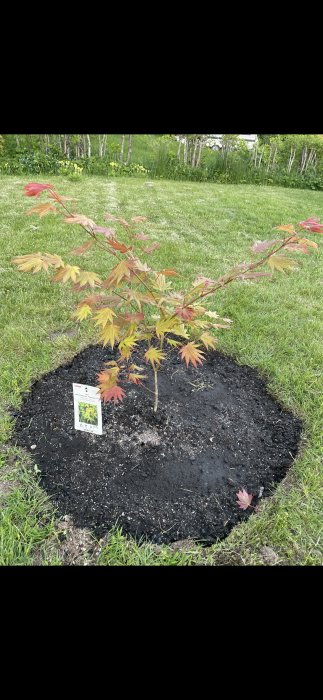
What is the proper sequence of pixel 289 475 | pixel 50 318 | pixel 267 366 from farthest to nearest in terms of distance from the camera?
1. pixel 50 318
2. pixel 267 366
3. pixel 289 475

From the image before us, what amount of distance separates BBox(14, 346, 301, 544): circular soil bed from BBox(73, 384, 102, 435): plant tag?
193mm

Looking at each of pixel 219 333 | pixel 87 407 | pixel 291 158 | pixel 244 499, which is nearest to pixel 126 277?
pixel 87 407

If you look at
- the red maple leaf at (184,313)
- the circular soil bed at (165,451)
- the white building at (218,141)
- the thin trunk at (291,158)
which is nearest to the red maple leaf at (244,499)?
the circular soil bed at (165,451)

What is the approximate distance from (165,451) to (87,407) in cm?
47

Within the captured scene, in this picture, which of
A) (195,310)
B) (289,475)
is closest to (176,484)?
(289,475)

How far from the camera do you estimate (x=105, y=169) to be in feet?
27.7

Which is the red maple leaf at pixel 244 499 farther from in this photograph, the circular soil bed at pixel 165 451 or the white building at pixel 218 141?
the white building at pixel 218 141

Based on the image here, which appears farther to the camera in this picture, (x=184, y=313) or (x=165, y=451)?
(x=165, y=451)

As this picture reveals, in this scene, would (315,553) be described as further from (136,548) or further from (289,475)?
(136,548)

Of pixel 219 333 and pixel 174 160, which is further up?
pixel 174 160

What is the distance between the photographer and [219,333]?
10.2 feet

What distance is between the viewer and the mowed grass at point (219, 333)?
5.50 ft

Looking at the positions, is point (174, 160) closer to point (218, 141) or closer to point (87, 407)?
point (218, 141)

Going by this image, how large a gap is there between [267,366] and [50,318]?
5.40 ft
